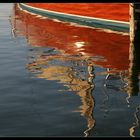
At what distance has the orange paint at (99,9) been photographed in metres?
22.7

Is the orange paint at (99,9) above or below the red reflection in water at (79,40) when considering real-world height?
above

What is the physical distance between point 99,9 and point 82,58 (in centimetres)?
842

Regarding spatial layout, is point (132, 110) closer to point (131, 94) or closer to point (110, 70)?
point (131, 94)

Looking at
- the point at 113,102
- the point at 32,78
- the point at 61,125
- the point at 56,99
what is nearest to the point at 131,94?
the point at 113,102

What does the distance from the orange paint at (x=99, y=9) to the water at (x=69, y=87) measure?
5.34 feet

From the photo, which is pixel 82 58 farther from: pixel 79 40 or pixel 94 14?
pixel 94 14

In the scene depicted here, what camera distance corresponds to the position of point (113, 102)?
1077 cm

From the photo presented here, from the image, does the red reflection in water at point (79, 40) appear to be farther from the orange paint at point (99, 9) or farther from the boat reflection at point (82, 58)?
the orange paint at point (99, 9)

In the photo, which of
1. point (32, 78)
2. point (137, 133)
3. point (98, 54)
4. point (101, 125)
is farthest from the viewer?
point (98, 54)

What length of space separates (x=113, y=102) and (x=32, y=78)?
4.04 m

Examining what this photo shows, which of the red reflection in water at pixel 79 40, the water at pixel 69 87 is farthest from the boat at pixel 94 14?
the water at pixel 69 87

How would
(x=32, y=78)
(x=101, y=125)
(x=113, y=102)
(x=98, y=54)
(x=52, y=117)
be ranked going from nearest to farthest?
(x=101, y=125)
(x=52, y=117)
(x=113, y=102)
(x=32, y=78)
(x=98, y=54)

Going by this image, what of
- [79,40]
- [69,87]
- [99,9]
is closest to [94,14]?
[99,9]

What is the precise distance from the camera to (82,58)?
16.6 meters
